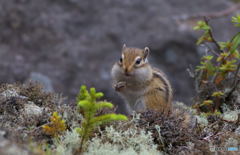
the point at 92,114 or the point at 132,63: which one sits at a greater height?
the point at 132,63

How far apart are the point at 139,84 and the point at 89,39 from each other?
3768 millimetres

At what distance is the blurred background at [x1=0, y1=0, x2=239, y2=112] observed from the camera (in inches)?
363

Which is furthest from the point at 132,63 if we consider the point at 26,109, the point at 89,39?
the point at 89,39

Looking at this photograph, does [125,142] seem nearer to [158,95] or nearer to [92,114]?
[92,114]

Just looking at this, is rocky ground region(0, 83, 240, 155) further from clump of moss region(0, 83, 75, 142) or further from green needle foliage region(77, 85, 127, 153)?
green needle foliage region(77, 85, 127, 153)

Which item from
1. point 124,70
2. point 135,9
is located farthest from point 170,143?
point 135,9

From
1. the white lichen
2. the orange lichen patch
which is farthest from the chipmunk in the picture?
the orange lichen patch

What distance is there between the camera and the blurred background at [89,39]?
9219 mm

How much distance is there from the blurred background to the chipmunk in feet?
9.10

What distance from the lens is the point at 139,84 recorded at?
6051 mm

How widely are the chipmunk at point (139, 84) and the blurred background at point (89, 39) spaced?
277 cm

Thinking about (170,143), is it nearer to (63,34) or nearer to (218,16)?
(63,34)

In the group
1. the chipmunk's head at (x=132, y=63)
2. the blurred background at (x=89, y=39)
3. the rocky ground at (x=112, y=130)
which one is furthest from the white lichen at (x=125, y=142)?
the blurred background at (x=89, y=39)

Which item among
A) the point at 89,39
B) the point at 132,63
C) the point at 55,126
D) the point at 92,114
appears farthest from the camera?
the point at 89,39
